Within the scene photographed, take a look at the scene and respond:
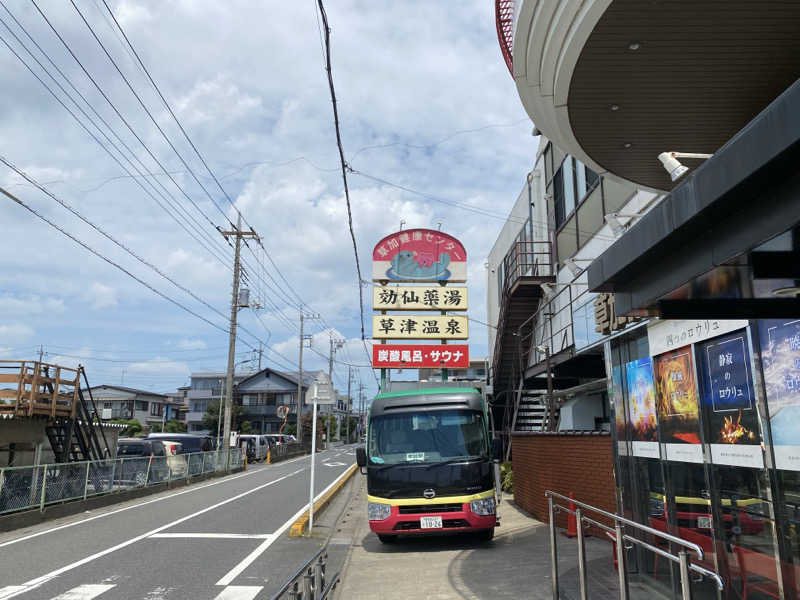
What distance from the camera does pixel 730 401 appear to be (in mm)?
5629

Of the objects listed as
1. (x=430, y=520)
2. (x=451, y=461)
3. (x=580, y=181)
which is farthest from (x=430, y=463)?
(x=580, y=181)

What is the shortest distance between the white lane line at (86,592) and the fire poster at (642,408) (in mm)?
6683

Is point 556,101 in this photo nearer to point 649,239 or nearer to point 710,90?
point 710,90

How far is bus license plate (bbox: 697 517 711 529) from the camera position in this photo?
593 cm

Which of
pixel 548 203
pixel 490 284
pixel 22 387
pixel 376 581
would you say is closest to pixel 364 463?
pixel 376 581

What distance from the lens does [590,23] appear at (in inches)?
187

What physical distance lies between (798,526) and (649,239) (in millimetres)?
3122

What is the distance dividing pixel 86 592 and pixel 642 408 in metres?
7.02

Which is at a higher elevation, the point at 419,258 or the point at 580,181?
the point at 580,181

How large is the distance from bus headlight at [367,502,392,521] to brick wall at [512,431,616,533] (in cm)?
323

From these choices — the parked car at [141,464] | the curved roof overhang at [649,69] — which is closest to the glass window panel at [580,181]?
the curved roof overhang at [649,69]

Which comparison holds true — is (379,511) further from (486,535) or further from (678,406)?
(678,406)

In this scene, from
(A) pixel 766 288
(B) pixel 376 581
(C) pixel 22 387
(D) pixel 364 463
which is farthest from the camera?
(C) pixel 22 387

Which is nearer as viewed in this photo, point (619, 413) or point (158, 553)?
point (619, 413)
